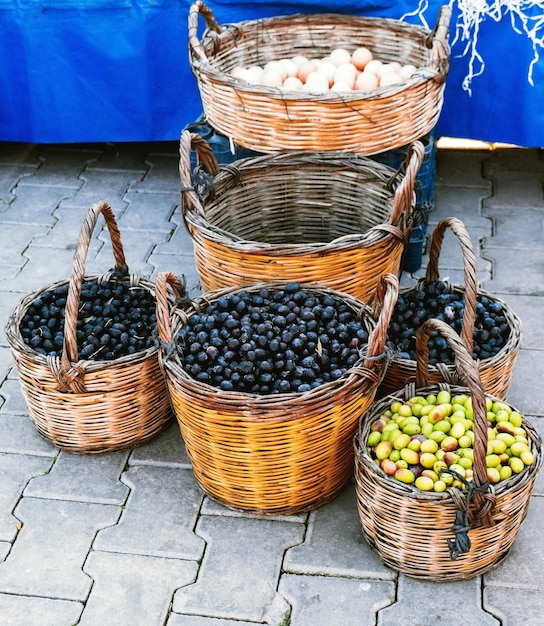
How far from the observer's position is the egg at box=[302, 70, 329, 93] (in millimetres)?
3402

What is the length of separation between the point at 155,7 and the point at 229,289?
198 cm

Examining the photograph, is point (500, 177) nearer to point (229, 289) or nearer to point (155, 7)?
point (155, 7)

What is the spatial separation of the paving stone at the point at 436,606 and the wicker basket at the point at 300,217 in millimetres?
897

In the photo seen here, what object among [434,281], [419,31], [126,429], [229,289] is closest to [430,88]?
[419,31]

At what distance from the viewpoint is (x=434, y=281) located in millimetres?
2945

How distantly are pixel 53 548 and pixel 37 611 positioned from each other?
0.22 m

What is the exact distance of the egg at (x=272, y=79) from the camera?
11.4 feet

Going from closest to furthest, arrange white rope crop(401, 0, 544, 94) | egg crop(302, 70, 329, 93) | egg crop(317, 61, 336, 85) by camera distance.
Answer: egg crop(302, 70, 329, 93) < egg crop(317, 61, 336, 85) < white rope crop(401, 0, 544, 94)

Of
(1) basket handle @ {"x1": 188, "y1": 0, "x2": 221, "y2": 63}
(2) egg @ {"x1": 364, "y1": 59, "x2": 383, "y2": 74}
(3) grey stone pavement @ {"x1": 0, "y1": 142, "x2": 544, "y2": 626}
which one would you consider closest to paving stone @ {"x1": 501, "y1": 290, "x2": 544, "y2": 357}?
(3) grey stone pavement @ {"x1": 0, "y1": 142, "x2": 544, "y2": 626}

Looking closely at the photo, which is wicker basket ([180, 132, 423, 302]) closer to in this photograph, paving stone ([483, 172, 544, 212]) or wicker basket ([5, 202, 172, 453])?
wicker basket ([5, 202, 172, 453])

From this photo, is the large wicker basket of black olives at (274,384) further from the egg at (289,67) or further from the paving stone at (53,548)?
the egg at (289,67)

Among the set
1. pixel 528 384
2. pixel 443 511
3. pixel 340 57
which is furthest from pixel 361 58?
pixel 443 511

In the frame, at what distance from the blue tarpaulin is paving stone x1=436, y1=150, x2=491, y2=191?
362 millimetres

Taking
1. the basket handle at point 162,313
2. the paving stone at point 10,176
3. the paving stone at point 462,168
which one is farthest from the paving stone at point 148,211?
the basket handle at point 162,313
